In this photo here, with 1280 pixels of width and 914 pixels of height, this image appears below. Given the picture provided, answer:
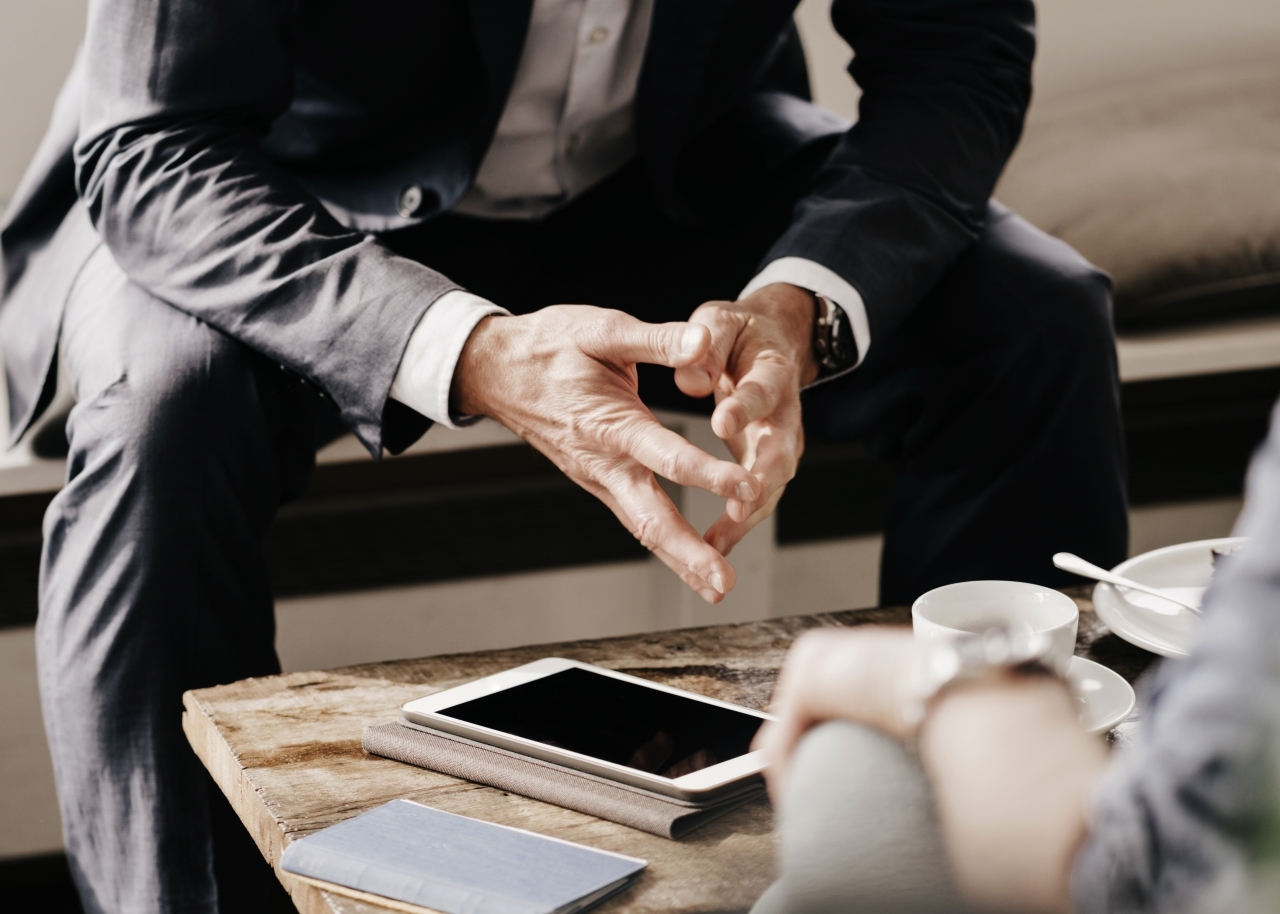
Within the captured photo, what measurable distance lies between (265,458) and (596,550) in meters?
0.73

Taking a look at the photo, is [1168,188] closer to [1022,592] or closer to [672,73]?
[672,73]

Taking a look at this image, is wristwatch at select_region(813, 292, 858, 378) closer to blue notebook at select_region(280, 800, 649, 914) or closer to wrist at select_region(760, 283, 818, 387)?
wrist at select_region(760, 283, 818, 387)

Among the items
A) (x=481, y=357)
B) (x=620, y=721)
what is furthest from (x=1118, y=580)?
(x=481, y=357)

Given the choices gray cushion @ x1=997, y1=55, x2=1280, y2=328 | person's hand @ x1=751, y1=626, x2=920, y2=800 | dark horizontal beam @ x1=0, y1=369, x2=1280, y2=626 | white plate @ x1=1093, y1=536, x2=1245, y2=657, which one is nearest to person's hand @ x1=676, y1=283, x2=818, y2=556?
white plate @ x1=1093, y1=536, x2=1245, y2=657

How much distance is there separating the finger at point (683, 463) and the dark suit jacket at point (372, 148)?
203 mm

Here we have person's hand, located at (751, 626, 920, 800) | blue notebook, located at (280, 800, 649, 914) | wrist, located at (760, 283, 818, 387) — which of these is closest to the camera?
person's hand, located at (751, 626, 920, 800)

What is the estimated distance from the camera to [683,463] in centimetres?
83

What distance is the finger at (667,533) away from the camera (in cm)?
82

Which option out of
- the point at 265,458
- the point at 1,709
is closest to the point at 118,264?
the point at 265,458

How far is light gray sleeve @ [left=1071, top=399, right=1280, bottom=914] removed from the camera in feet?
0.90

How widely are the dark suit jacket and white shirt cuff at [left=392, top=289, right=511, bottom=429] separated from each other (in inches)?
0.5

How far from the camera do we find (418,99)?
3.85 ft

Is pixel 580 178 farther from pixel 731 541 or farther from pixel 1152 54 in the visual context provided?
pixel 1152 54

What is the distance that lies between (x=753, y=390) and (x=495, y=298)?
44 cm
